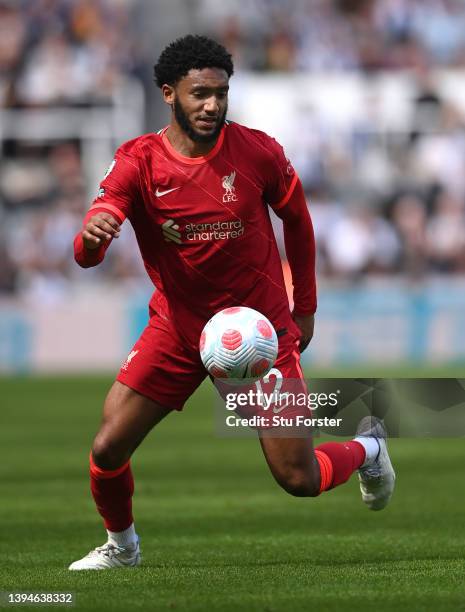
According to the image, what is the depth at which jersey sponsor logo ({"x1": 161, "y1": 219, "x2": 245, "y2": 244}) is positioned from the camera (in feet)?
22.0

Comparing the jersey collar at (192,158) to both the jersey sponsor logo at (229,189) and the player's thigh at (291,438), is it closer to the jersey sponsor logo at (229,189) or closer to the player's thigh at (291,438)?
the jersey sponsor logo at (229,189)

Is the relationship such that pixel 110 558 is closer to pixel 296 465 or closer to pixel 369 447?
pixel 296 465

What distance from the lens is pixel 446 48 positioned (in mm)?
24641

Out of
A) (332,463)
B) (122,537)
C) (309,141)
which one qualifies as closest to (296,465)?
(332,463)

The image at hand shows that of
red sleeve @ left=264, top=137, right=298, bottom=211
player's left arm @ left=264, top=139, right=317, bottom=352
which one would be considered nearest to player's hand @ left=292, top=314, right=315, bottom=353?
player's left arm @ left=264, top=139, right=317, bottom=352

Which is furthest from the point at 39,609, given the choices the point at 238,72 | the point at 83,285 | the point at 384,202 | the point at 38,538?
the point at 238,72

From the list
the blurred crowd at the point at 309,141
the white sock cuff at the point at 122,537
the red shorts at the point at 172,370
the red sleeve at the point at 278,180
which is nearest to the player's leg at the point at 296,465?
the red shorts at the point at 172,370

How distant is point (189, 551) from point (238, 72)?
16916 millimetres

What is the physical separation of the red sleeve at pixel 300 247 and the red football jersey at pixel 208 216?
0.06 metres

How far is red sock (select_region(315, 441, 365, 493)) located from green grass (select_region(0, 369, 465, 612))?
0.41m

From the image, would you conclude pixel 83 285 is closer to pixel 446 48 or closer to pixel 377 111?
pixel 377 111

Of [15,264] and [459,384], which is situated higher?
[459,384]

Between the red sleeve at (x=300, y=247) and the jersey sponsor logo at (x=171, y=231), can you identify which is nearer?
the jersey sponsor logo at (x=171, y=231)

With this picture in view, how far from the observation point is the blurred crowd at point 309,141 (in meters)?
21.4
